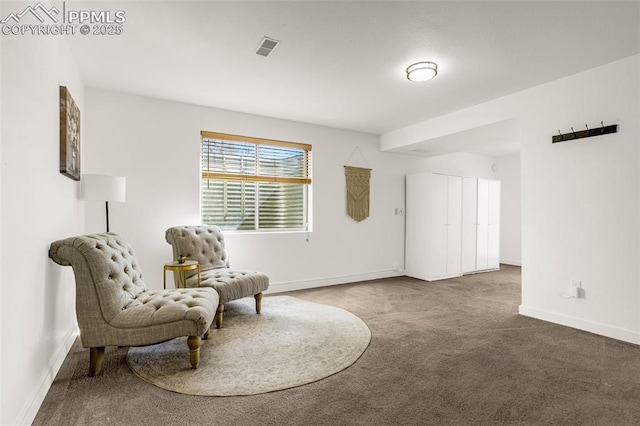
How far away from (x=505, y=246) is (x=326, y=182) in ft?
15.7

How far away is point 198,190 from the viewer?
4.18 m

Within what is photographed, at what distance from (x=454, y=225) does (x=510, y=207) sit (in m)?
2.49

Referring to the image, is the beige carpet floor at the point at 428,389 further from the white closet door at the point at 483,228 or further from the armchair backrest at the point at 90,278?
the white closet door at the point at 483,228

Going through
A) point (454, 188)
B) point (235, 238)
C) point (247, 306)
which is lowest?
point (247, 306)

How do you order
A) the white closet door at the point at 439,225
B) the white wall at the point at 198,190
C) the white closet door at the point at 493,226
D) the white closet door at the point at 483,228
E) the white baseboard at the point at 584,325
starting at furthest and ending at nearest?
the white closet door at the point at 493,226, the white closet door at the point at 483,228, the white closet door at the point at 439,225, the white wall at the point at 198,190, the white baseboard at the point at 584,325

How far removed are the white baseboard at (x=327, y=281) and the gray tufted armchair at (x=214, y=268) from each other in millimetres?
1056

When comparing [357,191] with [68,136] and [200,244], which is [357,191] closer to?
[200,244]

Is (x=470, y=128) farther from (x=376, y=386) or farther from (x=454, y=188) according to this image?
(x=376, y=386)

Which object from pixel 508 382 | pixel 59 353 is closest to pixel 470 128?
pixel 508 382

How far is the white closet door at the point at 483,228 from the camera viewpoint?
246 inches

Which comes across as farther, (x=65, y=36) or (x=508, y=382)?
(x=65, y=36)

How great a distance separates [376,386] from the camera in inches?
84.4

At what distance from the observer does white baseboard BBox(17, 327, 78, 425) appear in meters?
1.71

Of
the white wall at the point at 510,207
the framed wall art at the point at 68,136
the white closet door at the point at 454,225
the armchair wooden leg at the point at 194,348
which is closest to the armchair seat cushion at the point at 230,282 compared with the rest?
the armchair wooden leg at the point at 194,348
